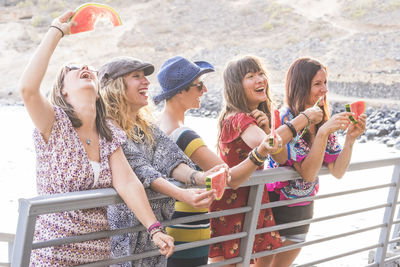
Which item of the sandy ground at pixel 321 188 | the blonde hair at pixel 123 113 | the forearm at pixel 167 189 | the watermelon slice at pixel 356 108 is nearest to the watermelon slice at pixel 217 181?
the forearm at pixel 167 189

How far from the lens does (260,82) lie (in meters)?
2.21

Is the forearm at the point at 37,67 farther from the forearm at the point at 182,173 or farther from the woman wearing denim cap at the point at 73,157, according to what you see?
the forearm at the point at 182,173

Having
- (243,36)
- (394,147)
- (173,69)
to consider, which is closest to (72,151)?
(173,69)

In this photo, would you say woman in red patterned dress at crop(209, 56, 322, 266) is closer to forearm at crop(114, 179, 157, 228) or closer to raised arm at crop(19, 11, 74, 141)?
forearm at crop(114, 179, 157, 228)

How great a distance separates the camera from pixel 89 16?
5.91 ft

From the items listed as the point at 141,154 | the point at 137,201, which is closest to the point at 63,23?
the point at 141,154

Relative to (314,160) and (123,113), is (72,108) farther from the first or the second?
(314,160)

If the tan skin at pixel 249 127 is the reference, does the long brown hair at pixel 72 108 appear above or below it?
above

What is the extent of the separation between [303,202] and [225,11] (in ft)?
136

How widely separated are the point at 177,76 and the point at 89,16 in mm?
473

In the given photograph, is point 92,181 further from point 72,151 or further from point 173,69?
point 173,69

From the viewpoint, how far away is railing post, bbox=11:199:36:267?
144 centimetres

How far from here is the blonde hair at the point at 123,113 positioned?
188 centimetres

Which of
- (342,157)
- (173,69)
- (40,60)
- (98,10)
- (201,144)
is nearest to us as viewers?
(40,60)
